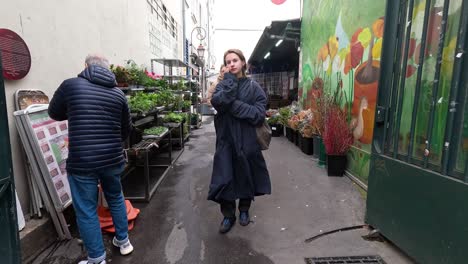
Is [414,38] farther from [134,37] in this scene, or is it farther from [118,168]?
[134,37]

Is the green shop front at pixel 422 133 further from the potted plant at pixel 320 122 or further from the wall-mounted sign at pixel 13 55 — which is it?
the wall-mounted sign at pixel 13 55

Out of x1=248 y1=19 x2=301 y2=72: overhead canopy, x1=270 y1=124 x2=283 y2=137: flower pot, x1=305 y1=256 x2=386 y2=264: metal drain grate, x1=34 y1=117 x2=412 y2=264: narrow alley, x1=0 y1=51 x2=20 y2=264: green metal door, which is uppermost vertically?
x1=248 y1=19 x2=301 y2=72: overhead canopy

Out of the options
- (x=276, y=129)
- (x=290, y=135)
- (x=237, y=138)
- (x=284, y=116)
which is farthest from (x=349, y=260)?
(x=276, y=129)

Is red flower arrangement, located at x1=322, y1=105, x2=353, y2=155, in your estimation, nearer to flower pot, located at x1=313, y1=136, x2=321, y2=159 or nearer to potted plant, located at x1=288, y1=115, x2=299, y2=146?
flower pot, located at x1=313, y1=136, x2=321, y2=159

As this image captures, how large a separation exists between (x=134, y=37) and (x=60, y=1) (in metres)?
2.54

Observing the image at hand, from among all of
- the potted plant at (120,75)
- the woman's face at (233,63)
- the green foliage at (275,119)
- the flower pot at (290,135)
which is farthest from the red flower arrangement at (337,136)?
the green foliage at (275,119)

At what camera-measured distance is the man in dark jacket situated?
2.05m

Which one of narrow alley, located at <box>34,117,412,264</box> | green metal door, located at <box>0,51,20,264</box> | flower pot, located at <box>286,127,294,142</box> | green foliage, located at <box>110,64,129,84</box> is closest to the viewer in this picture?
green metal door, located at <box>0,51,20,264</box>

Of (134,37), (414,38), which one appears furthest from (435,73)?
(134,37)

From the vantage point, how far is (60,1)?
295 centimetres

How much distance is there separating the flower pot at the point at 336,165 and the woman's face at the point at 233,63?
2.68m

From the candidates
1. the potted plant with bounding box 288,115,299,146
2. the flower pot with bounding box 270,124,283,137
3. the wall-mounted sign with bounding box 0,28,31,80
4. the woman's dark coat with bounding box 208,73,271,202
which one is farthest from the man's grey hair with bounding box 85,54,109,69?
the flower pot with bounding box 270,124,283,137

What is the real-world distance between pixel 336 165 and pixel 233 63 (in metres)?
2.86

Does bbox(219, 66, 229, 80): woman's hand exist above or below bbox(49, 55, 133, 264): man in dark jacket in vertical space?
above
